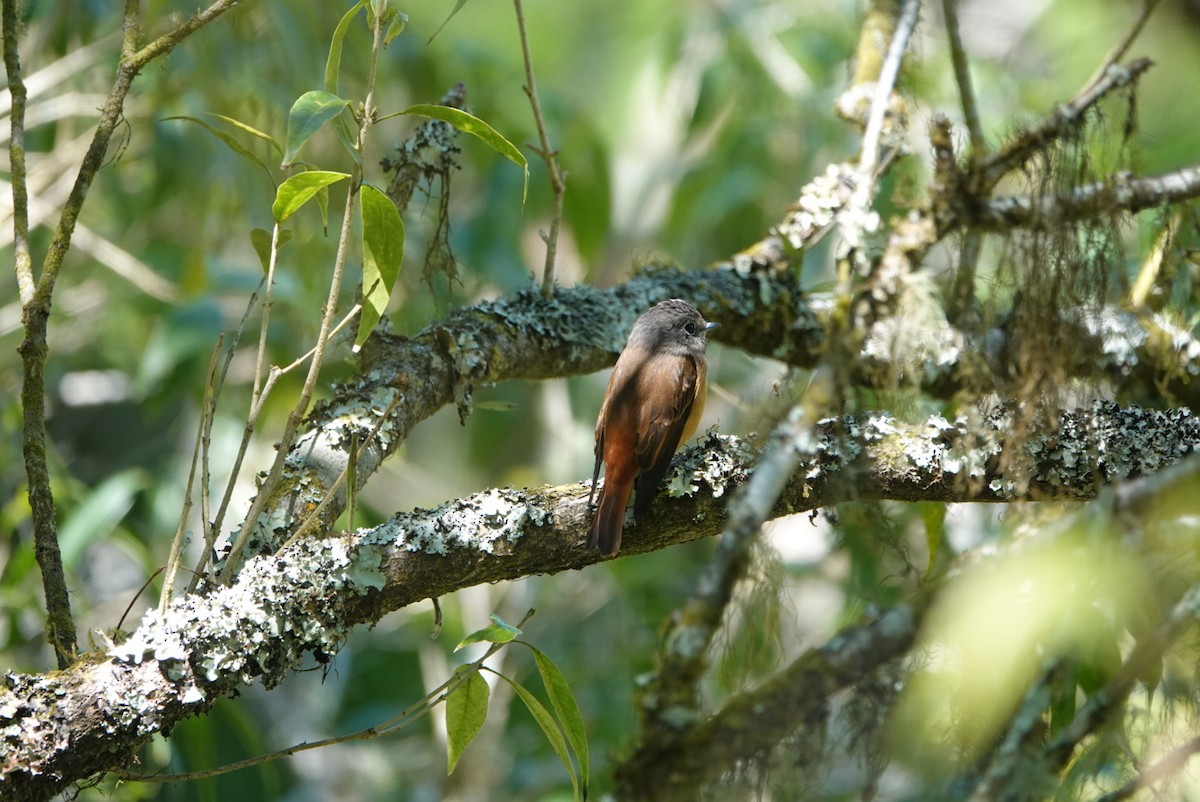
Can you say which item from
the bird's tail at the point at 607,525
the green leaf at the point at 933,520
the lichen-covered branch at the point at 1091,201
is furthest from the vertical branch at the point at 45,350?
the green leaf at the point at 933,520

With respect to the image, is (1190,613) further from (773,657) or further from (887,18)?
(887,18)

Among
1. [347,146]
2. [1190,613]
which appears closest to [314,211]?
[347,146]

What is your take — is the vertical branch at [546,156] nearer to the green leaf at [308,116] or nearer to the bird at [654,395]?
the bird at [654,395]

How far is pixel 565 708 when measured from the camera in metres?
2.12

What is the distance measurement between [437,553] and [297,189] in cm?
79

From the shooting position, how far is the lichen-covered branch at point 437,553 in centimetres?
187

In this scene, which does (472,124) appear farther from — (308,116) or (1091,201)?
(1091,201)

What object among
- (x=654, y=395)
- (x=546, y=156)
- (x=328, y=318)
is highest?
(x=546, y=156)

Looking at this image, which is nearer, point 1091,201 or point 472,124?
point 472,124

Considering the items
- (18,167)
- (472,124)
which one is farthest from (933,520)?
(18,167)

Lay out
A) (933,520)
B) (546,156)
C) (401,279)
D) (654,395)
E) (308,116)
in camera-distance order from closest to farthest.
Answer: (308,116) < (933,520) < (546,156) < (654,395) < (401,279)

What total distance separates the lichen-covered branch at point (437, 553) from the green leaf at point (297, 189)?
0.66 metres

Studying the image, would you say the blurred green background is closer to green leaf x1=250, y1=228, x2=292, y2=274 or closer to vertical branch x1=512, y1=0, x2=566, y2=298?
vertical branch x1=512, y1=0, x2=566, y2=298

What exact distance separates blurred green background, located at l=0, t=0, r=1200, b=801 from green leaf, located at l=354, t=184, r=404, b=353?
179 centimetres
